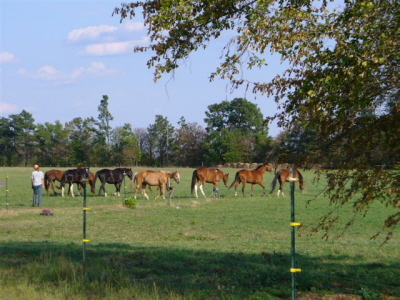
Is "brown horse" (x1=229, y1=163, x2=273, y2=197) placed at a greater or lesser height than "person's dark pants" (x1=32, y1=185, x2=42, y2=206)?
greater

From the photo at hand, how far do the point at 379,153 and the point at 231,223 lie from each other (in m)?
12.0

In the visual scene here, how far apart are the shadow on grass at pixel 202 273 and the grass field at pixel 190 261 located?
2 centimetres

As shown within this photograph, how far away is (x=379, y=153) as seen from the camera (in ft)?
23.6

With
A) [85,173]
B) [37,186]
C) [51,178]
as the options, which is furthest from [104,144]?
[85,173]

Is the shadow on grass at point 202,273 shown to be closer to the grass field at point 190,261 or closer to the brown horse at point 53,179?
the grass field at point 190,261

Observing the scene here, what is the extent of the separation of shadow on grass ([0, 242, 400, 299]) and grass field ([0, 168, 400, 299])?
0.06ft

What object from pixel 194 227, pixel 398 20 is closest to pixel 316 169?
pixel 398 20

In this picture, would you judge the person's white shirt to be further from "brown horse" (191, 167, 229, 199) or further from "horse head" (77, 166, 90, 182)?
"brown horse" (191, 167, 229, 199)

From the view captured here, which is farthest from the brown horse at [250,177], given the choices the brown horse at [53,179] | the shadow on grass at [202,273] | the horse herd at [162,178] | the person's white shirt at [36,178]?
the shadow on grass at [202,273]

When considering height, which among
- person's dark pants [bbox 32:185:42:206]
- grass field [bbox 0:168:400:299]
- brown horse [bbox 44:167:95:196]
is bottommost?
grass field [bbox 0:168:400:299]

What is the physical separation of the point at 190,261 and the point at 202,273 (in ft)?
3.66

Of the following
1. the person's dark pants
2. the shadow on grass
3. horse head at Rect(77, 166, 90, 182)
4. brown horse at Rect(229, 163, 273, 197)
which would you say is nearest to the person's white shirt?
the person's dark pants

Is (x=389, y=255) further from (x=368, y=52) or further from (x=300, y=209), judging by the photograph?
(x=300, y=209)

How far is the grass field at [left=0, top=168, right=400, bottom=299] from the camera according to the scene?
25.4 feet
